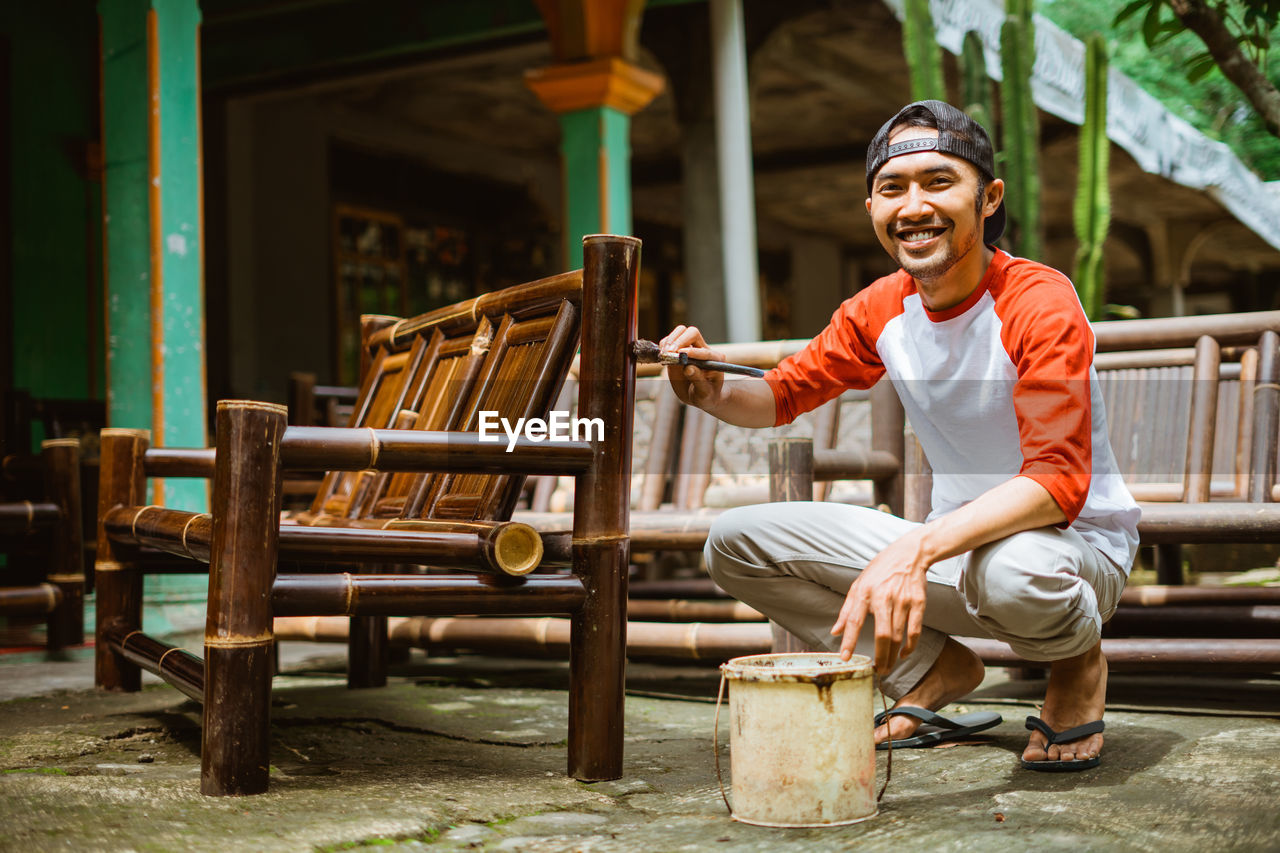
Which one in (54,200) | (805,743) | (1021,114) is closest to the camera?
(805,743)

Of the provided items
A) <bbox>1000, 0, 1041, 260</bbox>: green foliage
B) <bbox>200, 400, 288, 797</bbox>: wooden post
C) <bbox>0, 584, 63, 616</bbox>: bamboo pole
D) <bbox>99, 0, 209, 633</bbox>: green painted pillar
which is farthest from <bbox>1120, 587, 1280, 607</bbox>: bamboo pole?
<bbox>99, 0, 209, 633</bbox>: green painted pillar

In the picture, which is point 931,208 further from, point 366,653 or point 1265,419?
point 366,653

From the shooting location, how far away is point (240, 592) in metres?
2.10

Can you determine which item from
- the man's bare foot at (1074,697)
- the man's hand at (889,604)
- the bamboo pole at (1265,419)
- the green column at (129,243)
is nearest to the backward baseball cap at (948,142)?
the man's hand at (889,604)

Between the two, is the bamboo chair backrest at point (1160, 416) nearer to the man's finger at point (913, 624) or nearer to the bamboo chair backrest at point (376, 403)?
the man's finger at point (913, 624)

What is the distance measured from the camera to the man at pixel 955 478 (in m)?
2.03

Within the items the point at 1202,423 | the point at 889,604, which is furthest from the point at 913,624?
the point at 1202,423

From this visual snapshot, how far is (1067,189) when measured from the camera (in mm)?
16172

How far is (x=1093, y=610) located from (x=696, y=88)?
6.51 metres

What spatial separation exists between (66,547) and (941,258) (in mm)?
3530

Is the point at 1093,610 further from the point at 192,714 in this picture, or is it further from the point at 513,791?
the point at 192,714

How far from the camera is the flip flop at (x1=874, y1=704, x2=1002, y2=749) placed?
2.48 m

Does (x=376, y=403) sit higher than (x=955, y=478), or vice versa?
(x=376, y=403)

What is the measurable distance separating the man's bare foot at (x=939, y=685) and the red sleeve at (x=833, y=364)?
0.59 m
